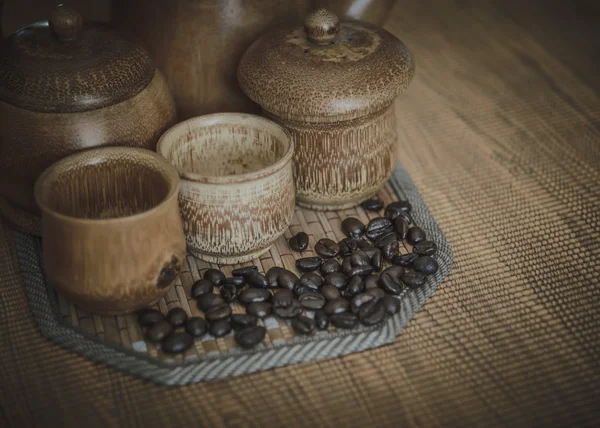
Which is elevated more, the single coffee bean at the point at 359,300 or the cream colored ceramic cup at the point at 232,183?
the cream colored ceramic cup at the point at 232,183

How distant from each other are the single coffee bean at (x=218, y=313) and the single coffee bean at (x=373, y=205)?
38 centimetres

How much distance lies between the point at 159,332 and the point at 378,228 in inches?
17.0

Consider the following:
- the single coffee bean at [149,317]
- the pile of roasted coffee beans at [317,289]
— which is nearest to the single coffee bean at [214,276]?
the pile of roasted coffee beans at [317,289]

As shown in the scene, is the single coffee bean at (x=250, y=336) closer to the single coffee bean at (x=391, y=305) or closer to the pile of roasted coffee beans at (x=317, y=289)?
the pile of roasted coffee beans at (x=317, y=289)

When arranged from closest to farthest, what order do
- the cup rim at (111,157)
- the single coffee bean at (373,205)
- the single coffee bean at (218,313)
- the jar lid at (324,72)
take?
the cup rim at (111,157) < the single coffee bean at (218,313) < the jar lid at (324,72) < the single coffee bean at (373,205)

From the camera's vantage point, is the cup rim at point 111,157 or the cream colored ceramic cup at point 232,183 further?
the cream colored ceramic cup at point 232,183

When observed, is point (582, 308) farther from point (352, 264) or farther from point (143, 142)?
point (143, 142)

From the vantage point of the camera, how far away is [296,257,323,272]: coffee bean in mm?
1177

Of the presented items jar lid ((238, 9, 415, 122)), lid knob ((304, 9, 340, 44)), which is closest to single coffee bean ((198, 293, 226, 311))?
jar lid ((238, 9, 415, 122))

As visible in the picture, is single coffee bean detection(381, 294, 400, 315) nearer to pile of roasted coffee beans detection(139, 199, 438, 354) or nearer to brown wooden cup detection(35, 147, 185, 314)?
pile of roasted coffee beans detection(139, 199, 438, 354)

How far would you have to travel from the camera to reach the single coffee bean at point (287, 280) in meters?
1.13

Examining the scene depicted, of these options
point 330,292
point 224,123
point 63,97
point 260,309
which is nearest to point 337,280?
point 330,292

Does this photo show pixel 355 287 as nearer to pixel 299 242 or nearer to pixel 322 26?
pixel 299 242

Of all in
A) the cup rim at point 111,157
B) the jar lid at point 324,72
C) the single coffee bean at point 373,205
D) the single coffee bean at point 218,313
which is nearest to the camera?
the cup rim at point 111,157
